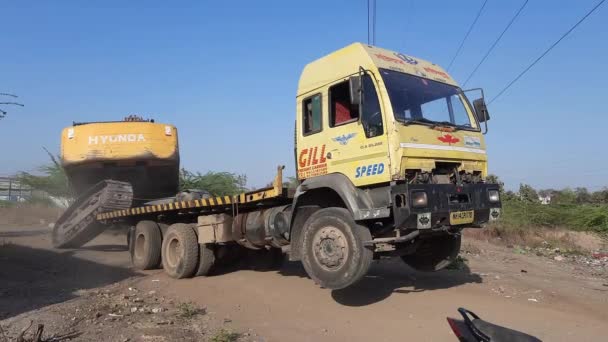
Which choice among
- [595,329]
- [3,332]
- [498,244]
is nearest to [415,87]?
[595,329]

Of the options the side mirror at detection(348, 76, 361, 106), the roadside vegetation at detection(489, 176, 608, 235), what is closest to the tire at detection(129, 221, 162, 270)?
the side mirror at detection(348, 76, 361, 106)

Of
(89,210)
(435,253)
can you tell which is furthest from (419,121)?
(89,210)

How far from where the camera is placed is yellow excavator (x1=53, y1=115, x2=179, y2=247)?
35.0 ft

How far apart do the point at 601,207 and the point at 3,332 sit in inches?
704

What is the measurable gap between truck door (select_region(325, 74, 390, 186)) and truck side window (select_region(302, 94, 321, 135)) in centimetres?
22

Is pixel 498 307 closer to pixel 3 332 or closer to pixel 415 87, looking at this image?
pixel 415 87

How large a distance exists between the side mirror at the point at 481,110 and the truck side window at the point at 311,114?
2.09 m

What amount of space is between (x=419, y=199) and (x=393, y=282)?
8.17 feet

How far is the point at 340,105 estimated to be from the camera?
6.29 meters

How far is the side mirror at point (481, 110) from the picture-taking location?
660 cm

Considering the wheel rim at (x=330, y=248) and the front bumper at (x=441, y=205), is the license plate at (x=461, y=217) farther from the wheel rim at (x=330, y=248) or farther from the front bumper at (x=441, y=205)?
the wheel rim at (x=330, y=248)

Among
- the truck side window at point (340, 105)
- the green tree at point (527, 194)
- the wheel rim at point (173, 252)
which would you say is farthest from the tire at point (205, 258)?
the green tree at point (527, 194)

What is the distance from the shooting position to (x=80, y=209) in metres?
11.5

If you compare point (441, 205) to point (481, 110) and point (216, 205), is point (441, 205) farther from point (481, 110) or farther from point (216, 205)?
point (216, 205)
